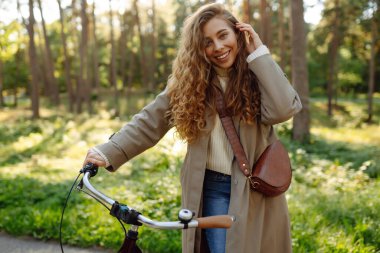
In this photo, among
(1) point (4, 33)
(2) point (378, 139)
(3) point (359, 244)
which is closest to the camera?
(3) point (359, 244)

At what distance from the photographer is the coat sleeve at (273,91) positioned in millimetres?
2434

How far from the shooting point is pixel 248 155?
2576 millimetres

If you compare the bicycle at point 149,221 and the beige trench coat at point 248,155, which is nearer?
the bicycle at point 149,221

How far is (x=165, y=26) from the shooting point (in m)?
41.5

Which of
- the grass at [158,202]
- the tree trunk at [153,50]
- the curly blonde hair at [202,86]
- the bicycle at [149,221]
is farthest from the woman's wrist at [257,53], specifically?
the tree trunk at [153,50]

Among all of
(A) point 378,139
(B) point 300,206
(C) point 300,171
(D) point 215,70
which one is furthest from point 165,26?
(D) point 215,70

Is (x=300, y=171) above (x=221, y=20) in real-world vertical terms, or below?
below

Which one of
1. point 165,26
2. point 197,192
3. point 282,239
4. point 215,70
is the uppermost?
point 165,26

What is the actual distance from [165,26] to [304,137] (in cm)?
2966

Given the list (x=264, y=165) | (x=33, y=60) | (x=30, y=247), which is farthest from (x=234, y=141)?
(x=33, y=60)

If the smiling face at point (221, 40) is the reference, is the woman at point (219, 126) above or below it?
below

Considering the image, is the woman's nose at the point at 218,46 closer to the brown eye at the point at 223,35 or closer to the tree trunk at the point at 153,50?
the brown eye at the point at 223,35

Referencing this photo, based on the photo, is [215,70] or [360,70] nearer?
[215,70]

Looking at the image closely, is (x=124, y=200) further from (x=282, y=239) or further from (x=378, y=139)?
(x=378, y=139)
